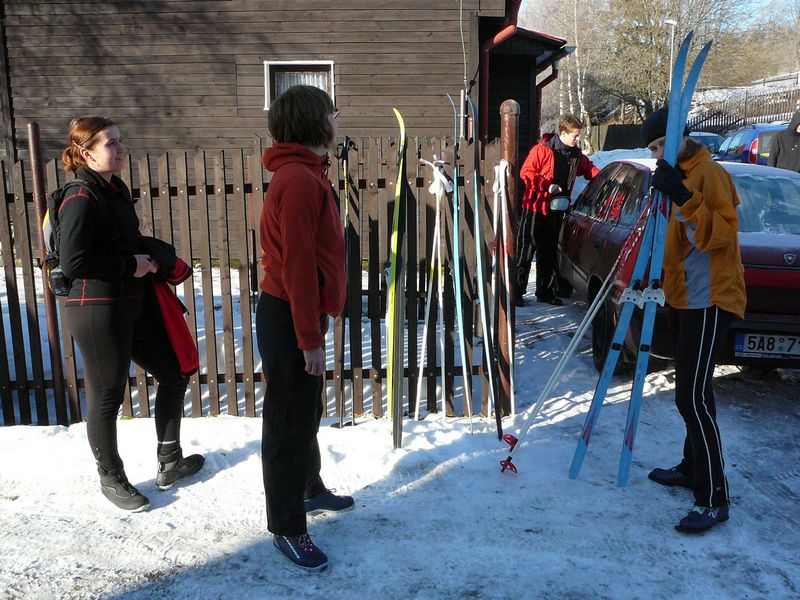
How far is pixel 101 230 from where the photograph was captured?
125 inches

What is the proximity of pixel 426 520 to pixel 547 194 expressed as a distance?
16.1ft

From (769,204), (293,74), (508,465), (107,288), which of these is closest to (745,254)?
(769,204)

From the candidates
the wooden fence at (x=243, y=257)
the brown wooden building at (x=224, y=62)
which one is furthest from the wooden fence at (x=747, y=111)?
the wooden fence at (x=243, y=257)

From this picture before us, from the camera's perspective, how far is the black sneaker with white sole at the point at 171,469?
365 centimetres

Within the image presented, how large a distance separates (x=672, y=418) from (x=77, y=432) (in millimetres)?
3734

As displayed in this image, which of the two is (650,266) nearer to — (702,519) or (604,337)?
(702,519)

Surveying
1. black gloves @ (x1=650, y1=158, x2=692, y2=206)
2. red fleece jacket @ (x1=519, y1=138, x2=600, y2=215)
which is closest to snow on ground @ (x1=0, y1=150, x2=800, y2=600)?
black gloves @ (x1=650, y1=158, x2=692, y2=206)

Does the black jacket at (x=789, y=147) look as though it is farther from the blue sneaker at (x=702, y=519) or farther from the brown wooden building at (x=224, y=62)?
the blue sneaker at (x=702, y=519)

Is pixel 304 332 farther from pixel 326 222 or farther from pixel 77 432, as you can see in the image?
pixel 77 432

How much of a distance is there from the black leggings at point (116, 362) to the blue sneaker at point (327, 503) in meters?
0.84

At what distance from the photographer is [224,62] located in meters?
10.5

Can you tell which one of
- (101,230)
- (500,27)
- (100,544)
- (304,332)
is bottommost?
(100,544)

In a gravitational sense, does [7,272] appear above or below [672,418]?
above

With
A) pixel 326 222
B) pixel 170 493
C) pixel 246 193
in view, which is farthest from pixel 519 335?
pixel 326 222
